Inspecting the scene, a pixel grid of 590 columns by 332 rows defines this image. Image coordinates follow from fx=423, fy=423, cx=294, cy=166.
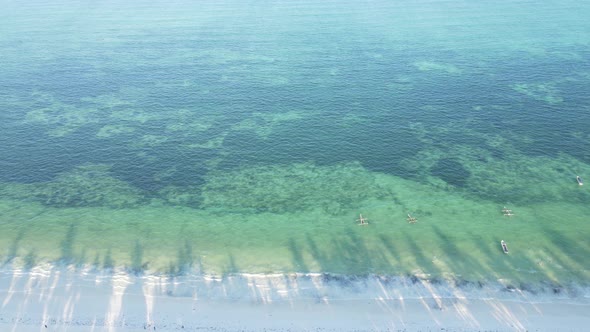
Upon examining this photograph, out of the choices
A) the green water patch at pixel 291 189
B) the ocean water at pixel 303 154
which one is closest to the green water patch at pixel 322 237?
the ocean water at pixel 303 154

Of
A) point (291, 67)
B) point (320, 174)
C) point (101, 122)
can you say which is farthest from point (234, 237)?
point (291, 67)

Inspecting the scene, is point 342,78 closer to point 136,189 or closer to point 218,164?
point 218,164

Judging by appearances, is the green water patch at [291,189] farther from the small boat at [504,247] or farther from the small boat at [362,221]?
the small boat at [504,247]

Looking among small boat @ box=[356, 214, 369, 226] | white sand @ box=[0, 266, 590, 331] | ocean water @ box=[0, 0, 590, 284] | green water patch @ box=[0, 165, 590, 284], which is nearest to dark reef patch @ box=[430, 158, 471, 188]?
ocean water @ box=[0, 0, 590, 284]

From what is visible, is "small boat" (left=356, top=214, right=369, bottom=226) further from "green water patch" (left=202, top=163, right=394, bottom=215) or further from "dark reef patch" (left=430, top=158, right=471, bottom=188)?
"dark reef patch" (left=430, top=158, right=471, bottom=188)

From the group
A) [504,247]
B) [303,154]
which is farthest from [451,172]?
[303,154]

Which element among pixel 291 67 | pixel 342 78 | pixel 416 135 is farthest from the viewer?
pixel 291 67

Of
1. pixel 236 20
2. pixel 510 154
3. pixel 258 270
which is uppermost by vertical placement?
pixel 236 20
